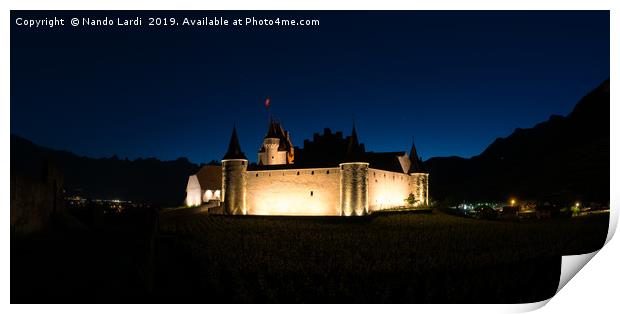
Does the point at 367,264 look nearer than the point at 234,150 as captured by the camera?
Yes

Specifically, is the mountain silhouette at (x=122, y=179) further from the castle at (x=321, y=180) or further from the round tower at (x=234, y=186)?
the round tower at (x=234, y=186)

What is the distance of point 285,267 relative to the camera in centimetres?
1856

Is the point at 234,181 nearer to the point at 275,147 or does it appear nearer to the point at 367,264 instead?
the point at 275,147

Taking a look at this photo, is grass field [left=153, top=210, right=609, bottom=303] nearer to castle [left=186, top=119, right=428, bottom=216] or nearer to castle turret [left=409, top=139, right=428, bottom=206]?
castle [left=186, top=119, right=428, bottom=216]

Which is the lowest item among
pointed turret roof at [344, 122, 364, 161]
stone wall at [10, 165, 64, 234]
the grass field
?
the grass field

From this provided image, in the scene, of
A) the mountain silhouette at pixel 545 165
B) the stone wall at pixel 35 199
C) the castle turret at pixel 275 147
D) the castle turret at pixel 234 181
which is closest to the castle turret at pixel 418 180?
the mountain silhouette at pixel 545 165

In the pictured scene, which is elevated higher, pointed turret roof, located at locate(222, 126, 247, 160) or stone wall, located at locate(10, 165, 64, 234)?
pointed turret roof, located at locate(222, 126, 247, 160)

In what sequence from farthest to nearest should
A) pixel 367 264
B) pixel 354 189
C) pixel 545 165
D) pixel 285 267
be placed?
pixel 545 165 < pixel 354 189 < pixel 367 264 < pixel 285 267

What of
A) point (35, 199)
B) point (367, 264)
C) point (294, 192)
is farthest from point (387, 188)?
point (35, 199)

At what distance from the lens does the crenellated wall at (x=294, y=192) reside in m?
40.5

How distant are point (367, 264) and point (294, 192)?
22.9m

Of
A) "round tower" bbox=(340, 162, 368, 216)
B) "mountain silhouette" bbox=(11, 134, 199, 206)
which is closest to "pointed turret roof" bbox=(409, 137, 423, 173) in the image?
"round tower" bbox=(340, 162, 368, 216)

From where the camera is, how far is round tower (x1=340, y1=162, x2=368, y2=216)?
38281mm

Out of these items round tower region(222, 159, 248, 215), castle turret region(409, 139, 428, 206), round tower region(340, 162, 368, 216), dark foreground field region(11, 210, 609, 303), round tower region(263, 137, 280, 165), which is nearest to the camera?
dark foreground field region(11, 210, 609, 303)
